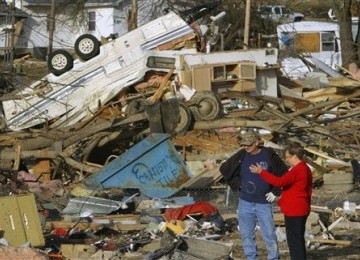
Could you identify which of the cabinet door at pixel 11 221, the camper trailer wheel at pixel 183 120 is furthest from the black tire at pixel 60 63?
the cabinet door at pixel 11 221

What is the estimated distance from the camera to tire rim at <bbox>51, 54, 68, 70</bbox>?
912 inches

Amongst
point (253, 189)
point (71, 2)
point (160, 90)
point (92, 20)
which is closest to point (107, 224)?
point (253, 189)

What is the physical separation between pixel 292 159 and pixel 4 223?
3.69 m

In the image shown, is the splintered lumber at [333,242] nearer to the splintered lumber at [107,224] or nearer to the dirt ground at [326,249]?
the dirt ground at [326,249]

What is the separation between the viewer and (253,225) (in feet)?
32.2

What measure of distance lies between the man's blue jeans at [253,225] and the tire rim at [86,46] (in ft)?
46.6

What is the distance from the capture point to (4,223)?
11.0 meters

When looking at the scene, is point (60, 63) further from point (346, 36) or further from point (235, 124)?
point (346, 36)

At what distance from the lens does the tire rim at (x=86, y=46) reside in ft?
76.9

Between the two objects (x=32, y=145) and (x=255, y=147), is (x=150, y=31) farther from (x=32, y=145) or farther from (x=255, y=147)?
(x=255, y=147)

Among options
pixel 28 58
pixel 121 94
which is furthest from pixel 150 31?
pixel 28 58

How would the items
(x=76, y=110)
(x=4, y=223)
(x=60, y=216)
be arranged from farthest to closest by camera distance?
(x=76, y=110) → (x=60, y=216) → (x=4, y=223)

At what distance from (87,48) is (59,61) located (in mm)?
788

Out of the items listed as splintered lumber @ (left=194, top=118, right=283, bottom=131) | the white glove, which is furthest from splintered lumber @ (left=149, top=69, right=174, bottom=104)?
the white glove
